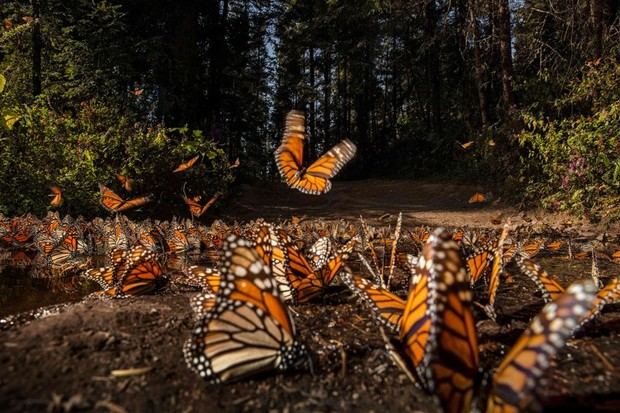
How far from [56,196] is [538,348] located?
759cm

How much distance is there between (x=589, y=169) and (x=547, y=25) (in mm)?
5622

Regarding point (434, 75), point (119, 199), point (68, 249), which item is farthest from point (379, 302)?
point (434, 75)

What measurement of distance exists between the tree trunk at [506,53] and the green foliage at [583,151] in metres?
1.50

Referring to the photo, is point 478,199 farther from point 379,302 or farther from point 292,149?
point 379,302

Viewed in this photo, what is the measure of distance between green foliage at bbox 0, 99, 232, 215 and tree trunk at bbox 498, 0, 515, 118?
7.71 metres

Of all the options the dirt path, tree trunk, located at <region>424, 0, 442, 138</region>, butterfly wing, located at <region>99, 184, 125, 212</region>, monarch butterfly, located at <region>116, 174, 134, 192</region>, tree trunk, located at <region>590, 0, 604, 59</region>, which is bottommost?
the dirt path

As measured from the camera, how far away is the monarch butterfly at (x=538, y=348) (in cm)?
89

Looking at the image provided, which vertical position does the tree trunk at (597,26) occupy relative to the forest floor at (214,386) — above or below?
above

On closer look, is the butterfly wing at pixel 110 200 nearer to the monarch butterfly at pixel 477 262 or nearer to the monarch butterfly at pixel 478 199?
the monarch butterfly at pixel 477 262

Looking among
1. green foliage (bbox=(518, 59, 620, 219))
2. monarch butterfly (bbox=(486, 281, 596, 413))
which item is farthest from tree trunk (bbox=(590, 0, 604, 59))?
monarch butterfly (bbox=(486, 281, 596, 413))

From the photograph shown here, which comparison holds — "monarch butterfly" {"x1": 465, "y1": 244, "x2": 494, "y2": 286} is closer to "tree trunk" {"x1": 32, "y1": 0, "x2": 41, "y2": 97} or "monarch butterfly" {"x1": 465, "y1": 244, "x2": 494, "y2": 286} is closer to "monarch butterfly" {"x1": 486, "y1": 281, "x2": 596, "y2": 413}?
"monarch butterfly" {"x1": 486, "y1": 281, "x2": 596, "y2": 413}

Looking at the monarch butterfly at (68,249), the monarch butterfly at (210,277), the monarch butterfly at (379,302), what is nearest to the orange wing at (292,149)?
the monarch butterfly at (210,277)

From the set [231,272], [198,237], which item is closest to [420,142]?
[198,237]

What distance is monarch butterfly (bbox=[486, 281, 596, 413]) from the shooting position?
89 cm
